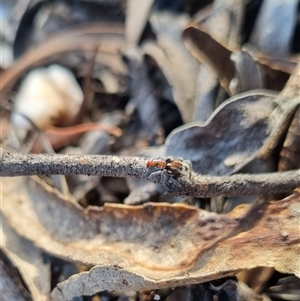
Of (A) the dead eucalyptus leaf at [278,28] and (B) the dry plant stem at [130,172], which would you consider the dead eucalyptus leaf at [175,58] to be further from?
(B) the dry plant stem at [130,172]

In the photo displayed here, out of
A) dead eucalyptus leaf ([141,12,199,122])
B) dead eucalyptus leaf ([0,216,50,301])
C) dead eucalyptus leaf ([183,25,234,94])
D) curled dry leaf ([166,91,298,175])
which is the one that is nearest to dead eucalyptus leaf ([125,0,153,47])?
dead eucalyptus leaf ([141,12,199,122])

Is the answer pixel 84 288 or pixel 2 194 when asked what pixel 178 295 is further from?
pixel 2 194

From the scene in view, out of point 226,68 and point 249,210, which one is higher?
point 226,68

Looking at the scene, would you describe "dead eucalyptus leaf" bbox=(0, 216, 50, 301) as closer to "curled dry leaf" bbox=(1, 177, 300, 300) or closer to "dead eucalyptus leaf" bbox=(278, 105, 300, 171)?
"curled dry leaf" bbox=(1, 177, 300, 300)

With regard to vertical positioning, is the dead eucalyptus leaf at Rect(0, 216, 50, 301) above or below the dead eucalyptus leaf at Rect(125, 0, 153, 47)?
below

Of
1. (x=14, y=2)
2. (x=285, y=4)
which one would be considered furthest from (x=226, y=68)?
(x=14, y=2)

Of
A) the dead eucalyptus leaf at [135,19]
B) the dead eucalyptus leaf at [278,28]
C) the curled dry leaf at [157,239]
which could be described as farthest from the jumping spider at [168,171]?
the dead eucalyptus leaf at [135,19]
